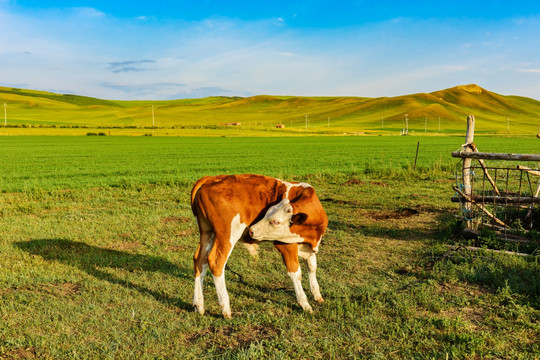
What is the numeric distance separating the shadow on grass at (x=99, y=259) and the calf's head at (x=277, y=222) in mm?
2051

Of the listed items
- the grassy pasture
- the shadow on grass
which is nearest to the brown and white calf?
the grassy pasture

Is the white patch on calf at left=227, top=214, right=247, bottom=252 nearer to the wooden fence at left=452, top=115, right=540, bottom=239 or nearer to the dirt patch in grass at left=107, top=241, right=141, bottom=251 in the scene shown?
the dirt patch in grass at left=107, top=241, right=141, bottom=251

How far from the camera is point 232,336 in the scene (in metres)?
4.94

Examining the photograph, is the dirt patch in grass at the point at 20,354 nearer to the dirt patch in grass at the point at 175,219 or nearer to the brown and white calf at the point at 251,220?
the brown and white calf at the point at 251,220

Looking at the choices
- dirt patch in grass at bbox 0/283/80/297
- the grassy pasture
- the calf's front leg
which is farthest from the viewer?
dirt patch in grass at bbox 0/283/80/297

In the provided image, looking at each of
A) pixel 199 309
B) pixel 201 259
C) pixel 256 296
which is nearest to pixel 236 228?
pixel 201 259

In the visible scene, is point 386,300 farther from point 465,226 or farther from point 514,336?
point 465,226

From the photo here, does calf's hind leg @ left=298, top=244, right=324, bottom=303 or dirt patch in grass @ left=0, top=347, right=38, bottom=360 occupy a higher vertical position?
calf's hind leg @ left=298, top=244, right=324, bottom=303

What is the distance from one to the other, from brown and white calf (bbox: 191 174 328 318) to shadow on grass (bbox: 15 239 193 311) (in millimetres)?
1258

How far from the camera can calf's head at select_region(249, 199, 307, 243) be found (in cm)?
516

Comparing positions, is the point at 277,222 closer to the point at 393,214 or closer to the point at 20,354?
the point at 20,354

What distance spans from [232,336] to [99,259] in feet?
13.6

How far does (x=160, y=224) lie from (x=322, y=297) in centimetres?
611

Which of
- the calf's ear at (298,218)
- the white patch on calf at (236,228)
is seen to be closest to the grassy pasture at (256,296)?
the white patch on calf at (236,228)
